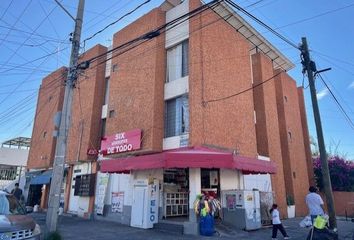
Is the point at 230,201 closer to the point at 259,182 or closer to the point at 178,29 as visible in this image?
the point at 259,182

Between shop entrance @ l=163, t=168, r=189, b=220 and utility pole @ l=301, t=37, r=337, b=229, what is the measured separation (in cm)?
786

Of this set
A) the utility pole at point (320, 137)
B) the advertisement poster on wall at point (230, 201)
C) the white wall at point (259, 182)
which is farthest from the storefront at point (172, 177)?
the utility pole at point (320, 137)

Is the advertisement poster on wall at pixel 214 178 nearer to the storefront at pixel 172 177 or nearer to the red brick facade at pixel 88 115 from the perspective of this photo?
the storefront at pixel 172 177

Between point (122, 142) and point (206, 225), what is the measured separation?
270 inches

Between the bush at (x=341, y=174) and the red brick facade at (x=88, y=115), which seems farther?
the bush at (x=341, y=174)

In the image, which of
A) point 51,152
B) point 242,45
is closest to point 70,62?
point 242,45

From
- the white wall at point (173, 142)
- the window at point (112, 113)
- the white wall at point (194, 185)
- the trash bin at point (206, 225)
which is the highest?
the window at point (112, 113)

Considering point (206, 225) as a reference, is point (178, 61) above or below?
above

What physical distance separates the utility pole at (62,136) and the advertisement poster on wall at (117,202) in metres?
7.89

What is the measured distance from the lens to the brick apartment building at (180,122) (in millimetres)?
14656

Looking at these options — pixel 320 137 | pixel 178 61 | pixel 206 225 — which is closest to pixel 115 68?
pixel 178 61

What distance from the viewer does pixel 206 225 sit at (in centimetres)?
1261

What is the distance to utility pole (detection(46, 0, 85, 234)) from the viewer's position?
31.3ft

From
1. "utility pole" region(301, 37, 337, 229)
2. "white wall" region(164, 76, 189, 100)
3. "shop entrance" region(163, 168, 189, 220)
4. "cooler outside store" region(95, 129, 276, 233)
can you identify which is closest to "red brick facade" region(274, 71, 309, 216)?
"cooler outside store" region(95, 129, 276, 233)
